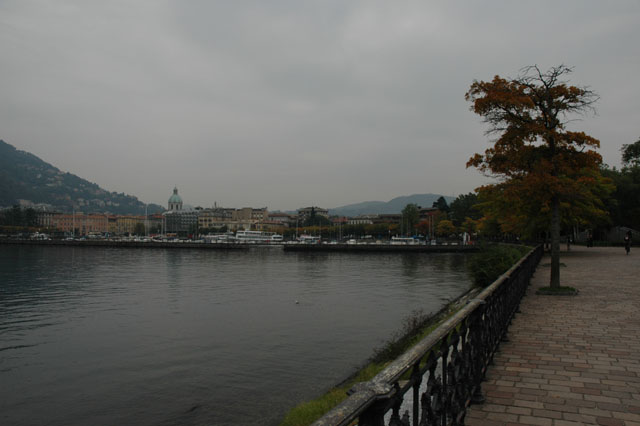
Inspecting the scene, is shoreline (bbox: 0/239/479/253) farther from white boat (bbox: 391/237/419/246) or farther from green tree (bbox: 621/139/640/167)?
green tree (bbox: 621/139/640/167)

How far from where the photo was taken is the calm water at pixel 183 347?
11.1 meters

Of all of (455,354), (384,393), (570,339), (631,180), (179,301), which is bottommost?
(179,301)

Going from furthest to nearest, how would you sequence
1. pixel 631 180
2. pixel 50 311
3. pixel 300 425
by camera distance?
pixel 631 180, pixel 50 311, pixel 300 425

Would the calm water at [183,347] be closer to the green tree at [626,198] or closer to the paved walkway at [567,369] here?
the paved walkway at [567,369]

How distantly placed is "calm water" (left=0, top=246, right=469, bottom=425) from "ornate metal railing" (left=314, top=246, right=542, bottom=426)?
18.7ft

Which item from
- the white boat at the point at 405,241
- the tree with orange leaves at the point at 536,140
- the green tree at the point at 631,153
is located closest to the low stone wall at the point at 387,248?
the white boat at the point at 405,241

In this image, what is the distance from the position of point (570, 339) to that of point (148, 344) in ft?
46.4

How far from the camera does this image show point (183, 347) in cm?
1636

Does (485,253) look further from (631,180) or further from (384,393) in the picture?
(631,180)

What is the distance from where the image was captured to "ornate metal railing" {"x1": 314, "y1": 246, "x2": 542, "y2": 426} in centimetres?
258

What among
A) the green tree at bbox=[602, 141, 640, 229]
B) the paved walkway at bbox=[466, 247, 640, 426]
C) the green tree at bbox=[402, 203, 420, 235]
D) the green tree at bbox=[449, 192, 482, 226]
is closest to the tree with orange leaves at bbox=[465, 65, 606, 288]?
the paved walkway at bbox=[466, 247, 640, 426]

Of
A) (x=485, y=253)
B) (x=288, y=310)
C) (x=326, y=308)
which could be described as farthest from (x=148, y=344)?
(x=485, y=253)

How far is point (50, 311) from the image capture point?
23453mm

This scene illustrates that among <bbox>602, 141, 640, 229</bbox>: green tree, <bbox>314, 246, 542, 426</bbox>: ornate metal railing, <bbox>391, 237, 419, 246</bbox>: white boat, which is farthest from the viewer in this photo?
<bbox>391, 237, 419, 246</bbox>: white boat
